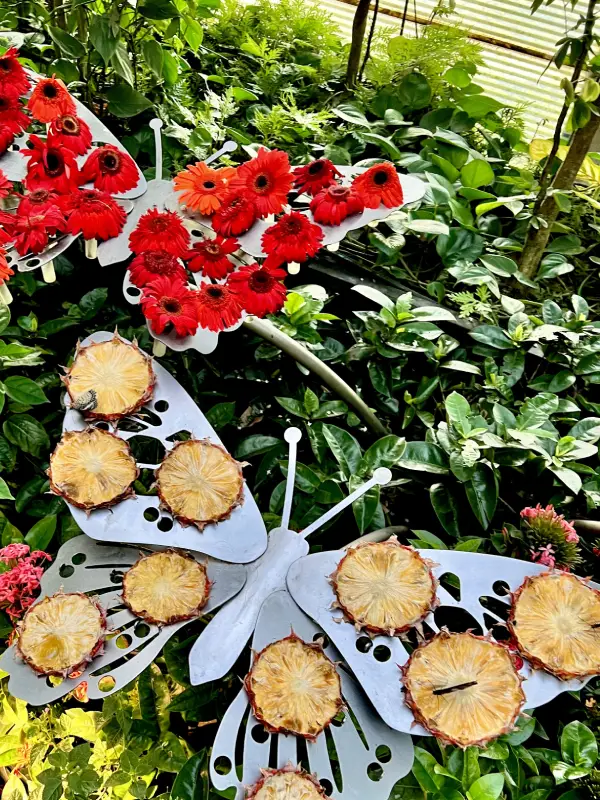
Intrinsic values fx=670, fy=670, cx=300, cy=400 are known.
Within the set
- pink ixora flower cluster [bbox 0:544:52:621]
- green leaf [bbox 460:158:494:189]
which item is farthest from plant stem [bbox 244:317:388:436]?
green leaf [bbox 460:158:494:189]

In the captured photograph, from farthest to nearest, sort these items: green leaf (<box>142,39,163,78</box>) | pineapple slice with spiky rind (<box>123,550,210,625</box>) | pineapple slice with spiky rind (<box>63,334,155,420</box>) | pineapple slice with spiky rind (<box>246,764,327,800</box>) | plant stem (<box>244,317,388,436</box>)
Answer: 1. green leaf (<box>142,39,163,78</box>)
2. plant stem (<box>244,317,388,436</box>)
3. pineapple slice with spiky rind (<box>63,334,155,420</box>)
4. pineapple slice with spiky rind (<box>123,550,210,625</box>)
5. pineapple slice with spiky rind (<box>246,764,327,800</box>)

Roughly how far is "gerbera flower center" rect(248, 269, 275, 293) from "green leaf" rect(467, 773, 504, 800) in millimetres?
638

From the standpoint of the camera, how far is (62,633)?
2.28 ft

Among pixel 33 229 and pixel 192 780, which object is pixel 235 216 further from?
pixel 192 780

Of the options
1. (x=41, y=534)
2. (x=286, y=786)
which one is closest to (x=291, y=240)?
(x=41, y=534)

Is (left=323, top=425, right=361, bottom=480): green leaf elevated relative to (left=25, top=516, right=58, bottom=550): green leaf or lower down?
elevated

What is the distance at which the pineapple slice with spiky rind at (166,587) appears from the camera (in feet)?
2.33

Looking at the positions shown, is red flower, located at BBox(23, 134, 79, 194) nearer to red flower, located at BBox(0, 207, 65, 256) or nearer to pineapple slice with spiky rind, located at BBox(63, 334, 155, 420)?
red flower, located at BBox(0, 207, 65, 256)

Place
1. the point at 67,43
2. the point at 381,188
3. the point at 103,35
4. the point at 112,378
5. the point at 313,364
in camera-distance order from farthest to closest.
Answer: the point at 67,43, the point at 103,35, the point at 313,364, the point at 381,188, the point at 112,378

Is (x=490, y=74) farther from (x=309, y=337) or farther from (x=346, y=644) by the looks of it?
(x=346, y=644)

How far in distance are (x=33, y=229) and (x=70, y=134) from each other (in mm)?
203

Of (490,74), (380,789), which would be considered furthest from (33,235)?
(490,74)

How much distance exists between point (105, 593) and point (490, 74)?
177 cm

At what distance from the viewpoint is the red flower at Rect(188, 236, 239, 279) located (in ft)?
3.13
